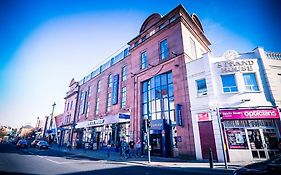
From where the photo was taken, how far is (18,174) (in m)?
7.31

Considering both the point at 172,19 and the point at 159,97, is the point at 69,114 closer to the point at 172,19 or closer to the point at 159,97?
the point at 159,97

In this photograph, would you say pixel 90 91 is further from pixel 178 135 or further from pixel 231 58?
pixel 231 58

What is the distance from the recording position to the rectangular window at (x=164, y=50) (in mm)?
18750

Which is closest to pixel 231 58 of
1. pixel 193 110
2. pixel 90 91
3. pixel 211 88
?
pixel 211 88

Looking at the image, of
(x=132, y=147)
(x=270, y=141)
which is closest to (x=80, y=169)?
(x=132, y=147)

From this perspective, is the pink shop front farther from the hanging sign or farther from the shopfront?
the hanging sign

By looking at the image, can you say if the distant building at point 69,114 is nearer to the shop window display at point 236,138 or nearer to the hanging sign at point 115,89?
the hanging sign at point 115,89

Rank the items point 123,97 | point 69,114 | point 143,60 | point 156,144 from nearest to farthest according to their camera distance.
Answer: point 156,144 < point 143,60 < point 123,97 < point 69,114

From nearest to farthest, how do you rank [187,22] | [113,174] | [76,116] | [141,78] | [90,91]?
[113,174]
[187,22]
[141,78]
[90,91]
[76,116]

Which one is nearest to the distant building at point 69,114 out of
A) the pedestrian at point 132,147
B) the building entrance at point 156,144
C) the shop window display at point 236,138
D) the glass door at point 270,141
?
the pedestrian at point 132,147

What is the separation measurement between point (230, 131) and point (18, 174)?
49.6 feet

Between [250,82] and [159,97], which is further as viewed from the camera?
[159,97]

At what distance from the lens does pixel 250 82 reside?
1395 cm

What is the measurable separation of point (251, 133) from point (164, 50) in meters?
12.5
